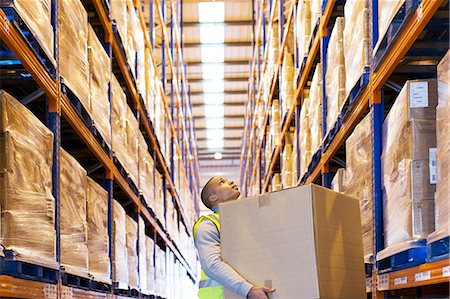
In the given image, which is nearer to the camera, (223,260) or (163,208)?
(223,260)

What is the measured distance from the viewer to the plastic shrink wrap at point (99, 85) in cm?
518

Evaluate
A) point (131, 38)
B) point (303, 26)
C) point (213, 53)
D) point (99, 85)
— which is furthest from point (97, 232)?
point (213, 53)

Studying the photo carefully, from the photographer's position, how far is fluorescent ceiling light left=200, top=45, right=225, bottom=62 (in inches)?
856

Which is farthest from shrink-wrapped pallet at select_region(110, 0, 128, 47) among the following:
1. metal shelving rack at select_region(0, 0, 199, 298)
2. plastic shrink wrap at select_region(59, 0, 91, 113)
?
plastic shrink wrap at select_region(59, 0, 91, 113)

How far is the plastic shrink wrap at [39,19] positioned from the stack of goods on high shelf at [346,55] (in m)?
1.83

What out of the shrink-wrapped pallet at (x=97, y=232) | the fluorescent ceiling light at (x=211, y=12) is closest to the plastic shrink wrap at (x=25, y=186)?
the shrink-wrapped pallet at (x=97, y=232)

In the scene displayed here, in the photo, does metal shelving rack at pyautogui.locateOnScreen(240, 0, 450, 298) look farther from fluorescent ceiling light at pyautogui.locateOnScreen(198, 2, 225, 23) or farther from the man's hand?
fluorescent ceiling light at pyautogui.locateOnScreen(198, 2, 225, 23)

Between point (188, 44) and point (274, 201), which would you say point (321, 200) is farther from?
point (188, 44)

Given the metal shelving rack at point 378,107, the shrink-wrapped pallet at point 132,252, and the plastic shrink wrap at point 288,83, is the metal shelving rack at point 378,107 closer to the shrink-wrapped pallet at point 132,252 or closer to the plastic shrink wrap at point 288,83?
the plastic shrink wrap at point 288,83

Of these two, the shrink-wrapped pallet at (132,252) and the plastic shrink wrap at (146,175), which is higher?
the plastic shrink wrap at (146,175)

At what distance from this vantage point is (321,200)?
3.22 meters

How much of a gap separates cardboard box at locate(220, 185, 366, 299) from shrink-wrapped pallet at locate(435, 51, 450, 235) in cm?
57

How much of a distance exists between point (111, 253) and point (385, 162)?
9.74 ft

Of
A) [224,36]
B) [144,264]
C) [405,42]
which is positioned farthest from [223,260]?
[224,36]
